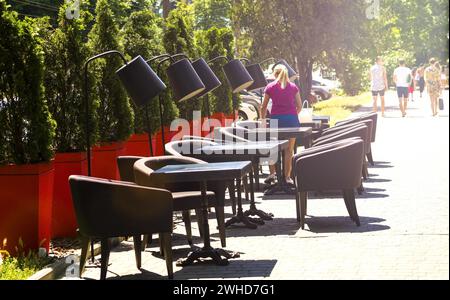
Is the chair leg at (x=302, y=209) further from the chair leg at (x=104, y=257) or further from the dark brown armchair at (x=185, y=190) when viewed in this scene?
the chair leg at (x=104, y=257)

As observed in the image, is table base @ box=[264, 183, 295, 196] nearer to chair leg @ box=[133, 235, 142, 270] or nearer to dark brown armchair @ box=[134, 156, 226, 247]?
dark brown armchair @ box=[134, 156, 226, 247]

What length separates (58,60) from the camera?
945 centimetres

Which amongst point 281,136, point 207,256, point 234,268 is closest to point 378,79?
point 281,136

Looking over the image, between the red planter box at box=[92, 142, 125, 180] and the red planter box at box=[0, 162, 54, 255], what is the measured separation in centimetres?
189

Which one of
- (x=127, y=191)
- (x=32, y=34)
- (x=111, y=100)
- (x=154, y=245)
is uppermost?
(x=32, y=34)

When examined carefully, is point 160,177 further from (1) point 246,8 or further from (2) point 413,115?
(1) point 246,8

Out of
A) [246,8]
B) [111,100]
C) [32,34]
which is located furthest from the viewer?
[246,8]

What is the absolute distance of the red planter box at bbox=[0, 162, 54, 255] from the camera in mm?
8125

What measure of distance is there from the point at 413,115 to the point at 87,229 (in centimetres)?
2404

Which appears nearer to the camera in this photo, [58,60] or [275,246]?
[275,246]

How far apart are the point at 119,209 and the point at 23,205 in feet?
4.49

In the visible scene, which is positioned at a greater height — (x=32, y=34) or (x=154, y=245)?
(x=32, y=34)
